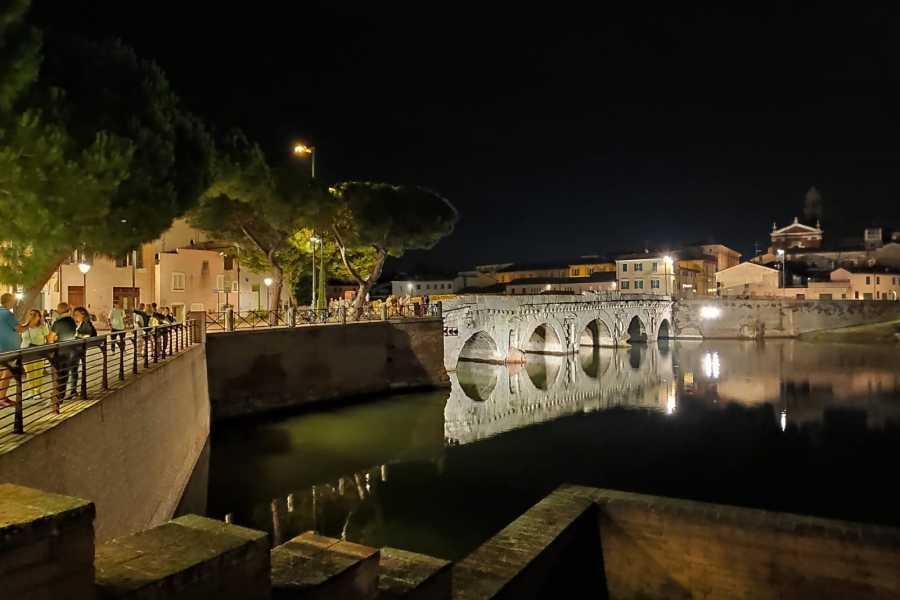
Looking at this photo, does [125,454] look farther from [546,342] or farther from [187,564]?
[546,342]

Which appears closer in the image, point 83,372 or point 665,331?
point 83,372

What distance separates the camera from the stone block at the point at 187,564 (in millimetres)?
3330

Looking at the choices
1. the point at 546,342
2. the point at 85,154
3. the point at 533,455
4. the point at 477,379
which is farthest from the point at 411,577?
the point at 546,342

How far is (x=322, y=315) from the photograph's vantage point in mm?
32531

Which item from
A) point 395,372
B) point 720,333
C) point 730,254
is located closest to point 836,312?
point 720,333

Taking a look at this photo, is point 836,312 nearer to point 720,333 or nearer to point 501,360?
point 720,333

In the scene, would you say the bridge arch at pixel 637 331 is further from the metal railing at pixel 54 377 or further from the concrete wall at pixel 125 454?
the metal railing at pixel 54 377

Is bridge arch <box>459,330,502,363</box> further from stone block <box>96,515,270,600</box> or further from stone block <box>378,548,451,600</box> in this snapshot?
stone block <box>96,515,270,600</box>

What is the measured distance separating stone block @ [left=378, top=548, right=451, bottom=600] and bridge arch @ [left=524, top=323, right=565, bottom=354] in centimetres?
4779

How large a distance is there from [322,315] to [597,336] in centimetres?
3763

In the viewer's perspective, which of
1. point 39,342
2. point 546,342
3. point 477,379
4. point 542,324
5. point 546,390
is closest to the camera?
point 39,342

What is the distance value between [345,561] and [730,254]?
116 meters

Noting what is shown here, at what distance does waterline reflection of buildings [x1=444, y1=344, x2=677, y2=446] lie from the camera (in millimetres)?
27806

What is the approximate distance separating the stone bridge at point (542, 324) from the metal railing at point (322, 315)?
328 cm
